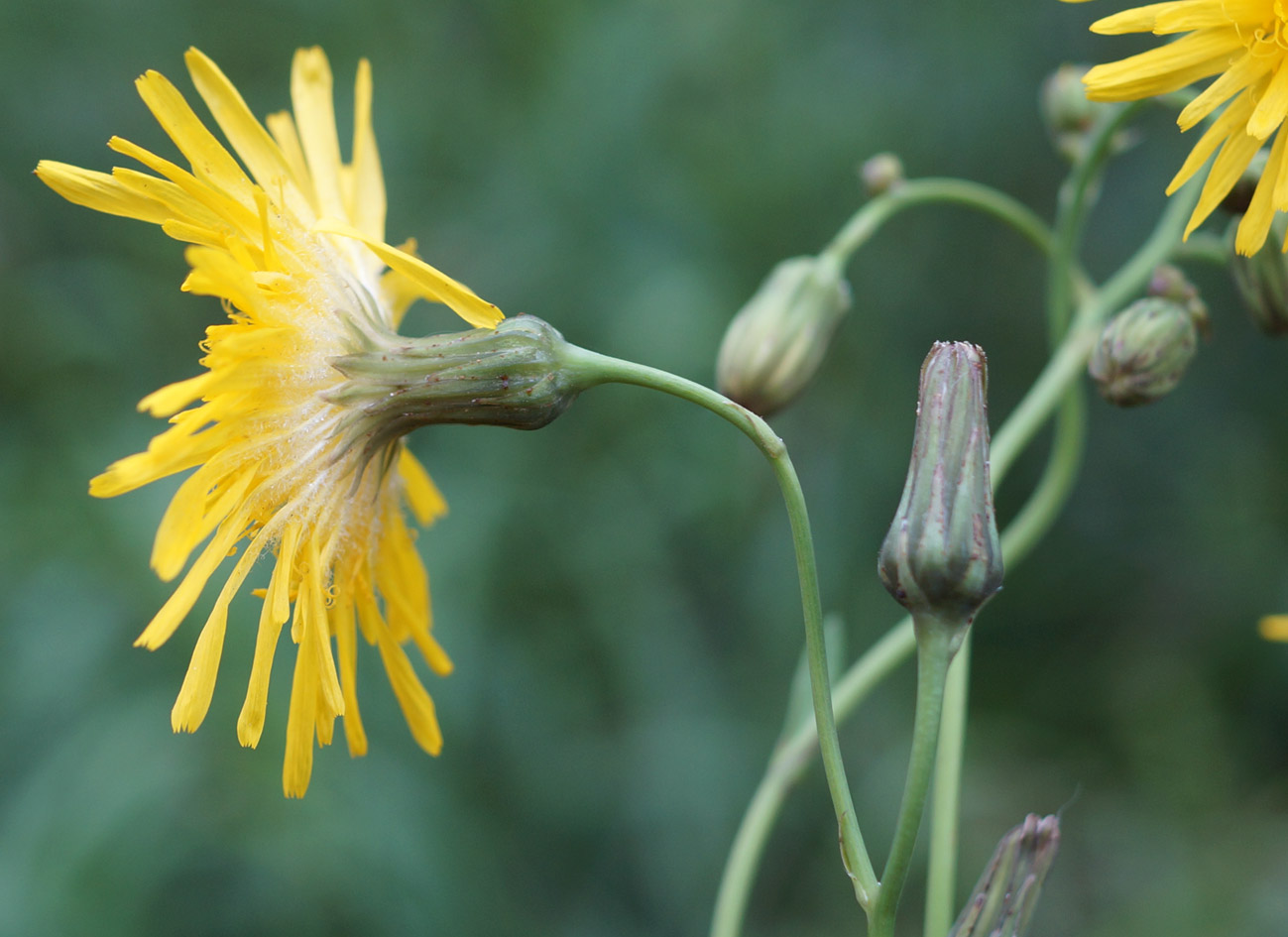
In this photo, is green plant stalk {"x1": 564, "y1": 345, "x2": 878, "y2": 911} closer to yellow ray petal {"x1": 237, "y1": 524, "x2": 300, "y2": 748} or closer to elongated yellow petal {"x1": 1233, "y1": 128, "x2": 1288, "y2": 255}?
yellow ray petal {"x1": 237, "y1": 524, "x2": 300, "y2": 748}

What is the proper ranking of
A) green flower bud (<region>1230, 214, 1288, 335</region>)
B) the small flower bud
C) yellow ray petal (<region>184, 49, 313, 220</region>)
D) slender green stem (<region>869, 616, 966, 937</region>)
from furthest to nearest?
the small flower bud, green flower bud (<region>1230, 214, 1288, 335</region>), yellow ray petal (<region>184, 49, 313, 220</region>), slender green stem (<region>869, 616, 966, 937</region>)

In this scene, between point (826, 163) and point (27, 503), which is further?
point (826, 163)

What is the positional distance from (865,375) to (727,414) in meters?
2.48

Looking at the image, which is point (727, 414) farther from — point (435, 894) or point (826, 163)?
point (826, 163)

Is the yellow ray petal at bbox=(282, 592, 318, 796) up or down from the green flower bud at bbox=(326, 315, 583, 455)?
down

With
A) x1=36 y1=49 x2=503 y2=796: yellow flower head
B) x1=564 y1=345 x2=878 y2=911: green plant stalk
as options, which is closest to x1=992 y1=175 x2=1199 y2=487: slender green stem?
x1=564 y1=345 x2=878 y2=911: green plant stalk

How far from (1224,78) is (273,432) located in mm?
1179

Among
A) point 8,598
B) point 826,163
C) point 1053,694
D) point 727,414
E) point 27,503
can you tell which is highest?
point 826,163

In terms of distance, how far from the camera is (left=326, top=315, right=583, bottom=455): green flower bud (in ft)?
4.29

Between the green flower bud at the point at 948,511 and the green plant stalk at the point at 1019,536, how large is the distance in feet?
1.27

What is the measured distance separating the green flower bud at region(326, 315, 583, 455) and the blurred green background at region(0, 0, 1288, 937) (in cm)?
153

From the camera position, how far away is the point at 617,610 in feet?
10.4

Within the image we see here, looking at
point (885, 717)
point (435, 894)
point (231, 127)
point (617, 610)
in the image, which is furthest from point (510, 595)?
point (231, 127)

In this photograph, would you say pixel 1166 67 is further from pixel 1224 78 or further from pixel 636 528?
pixel 636 528
